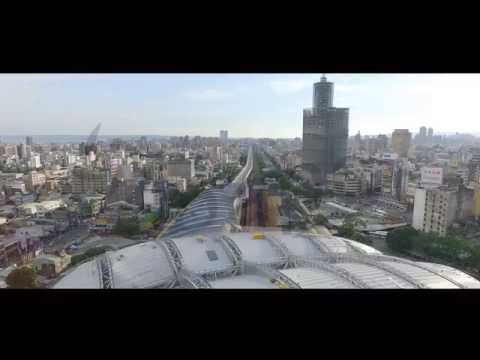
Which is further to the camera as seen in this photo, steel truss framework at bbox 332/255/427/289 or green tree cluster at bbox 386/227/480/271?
green tree cluster at bbox 386/227/480/271

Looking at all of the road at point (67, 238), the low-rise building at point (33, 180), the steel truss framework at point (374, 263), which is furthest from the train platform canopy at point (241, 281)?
the low-rise building at point (33, 180)

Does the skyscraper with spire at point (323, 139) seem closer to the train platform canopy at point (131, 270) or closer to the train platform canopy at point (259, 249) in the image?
the train platform canopy at point (259, 249)

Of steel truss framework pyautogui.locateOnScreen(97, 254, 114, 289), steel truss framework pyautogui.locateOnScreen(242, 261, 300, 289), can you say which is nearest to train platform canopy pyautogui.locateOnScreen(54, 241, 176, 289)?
steel truss framework pyautogui.locateOnScreen(97, 254, 114, 289)

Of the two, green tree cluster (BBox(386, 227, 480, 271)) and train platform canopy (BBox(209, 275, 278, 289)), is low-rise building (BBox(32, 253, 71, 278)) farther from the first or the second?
green tree cluster (BBox(386, 227, 480, 271))

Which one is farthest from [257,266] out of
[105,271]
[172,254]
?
[105,271]
